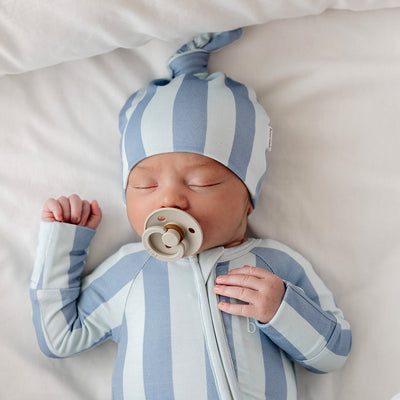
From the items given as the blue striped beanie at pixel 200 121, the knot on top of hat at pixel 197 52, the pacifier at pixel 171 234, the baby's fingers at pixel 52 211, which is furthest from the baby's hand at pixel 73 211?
the knot on top of hat at pixel 197 52

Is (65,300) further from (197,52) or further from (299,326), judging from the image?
(197,52)

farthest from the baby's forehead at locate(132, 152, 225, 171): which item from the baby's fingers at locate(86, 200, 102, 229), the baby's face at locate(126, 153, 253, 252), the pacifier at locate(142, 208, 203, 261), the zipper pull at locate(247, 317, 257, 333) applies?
the zipper pull at locate(247, 317, 257, 333)

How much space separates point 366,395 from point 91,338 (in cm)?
69

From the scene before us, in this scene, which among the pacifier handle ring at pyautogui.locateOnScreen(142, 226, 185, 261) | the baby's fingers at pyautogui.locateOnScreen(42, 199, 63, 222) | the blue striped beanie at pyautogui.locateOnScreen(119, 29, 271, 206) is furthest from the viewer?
the baby's fingers at pyautogui.locateOnScreen(42, 199, 63, 222)

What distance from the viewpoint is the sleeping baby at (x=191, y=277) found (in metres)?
1.17

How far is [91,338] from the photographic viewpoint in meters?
1.32

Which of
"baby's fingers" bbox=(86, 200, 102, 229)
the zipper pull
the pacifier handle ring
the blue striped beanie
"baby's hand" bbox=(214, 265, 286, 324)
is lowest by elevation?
the zipper pull

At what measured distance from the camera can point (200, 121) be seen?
121 cm

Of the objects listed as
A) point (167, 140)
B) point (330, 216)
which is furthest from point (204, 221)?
point (330, 216)

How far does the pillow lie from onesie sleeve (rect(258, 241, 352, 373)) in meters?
0.58

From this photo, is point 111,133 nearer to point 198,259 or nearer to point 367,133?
point 198,259

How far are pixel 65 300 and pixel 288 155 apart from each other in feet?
2.23

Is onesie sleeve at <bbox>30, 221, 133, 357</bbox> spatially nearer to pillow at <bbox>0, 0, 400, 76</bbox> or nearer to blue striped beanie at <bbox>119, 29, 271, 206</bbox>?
blue striped beanie at <bbox>119, 29, 271, 206</bbox>

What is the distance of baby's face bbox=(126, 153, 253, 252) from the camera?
3.83 ft
